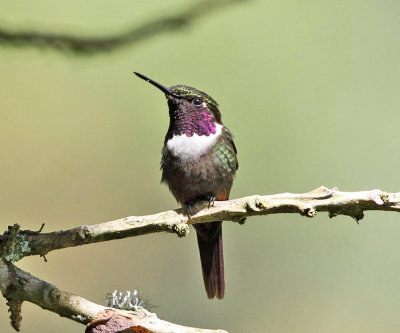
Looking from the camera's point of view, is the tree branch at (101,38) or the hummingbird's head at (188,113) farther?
the hummingbird's head at (188,113)

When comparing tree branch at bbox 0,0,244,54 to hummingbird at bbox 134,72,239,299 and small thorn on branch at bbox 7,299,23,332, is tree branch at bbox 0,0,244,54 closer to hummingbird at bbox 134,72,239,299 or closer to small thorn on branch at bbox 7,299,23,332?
small thorn on branch at bbox 7,299,23,332

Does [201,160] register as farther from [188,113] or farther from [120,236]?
[120,236]

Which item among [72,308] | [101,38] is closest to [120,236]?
[72,308]

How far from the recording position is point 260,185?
5527 millimetres

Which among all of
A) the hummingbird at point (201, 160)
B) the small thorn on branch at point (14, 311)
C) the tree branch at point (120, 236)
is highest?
the hummingbird at point (201, 160)

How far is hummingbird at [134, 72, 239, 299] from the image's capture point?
381 cm

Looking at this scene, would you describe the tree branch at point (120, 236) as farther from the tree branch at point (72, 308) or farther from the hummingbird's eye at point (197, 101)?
the hummingbird's eye at point (197, 101)

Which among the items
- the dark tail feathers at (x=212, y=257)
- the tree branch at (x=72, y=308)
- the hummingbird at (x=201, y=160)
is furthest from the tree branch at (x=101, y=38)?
the dark tail feathers at (x=212, y=257)

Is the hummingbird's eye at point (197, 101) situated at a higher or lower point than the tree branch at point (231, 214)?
higher

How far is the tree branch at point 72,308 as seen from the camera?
7.34ft

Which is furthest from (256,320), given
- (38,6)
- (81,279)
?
(38,6)

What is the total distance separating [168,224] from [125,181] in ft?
11.4

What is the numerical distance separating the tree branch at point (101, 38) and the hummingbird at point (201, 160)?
44.4 inches

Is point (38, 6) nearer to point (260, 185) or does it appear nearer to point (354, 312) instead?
point (260, 185)
